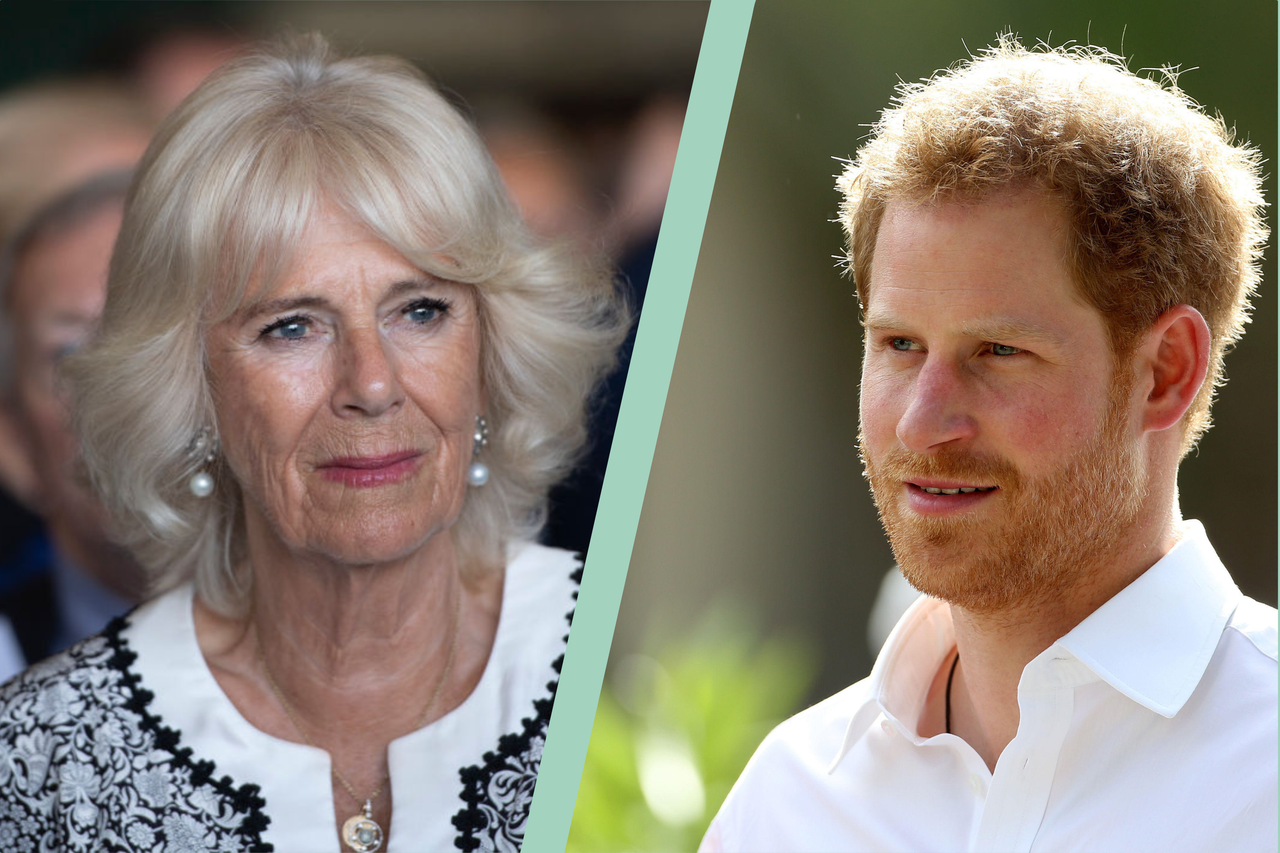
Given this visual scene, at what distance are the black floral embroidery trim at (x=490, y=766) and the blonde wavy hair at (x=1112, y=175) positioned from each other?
1.07 meters

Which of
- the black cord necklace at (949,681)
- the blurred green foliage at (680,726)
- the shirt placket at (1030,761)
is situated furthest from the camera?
the blurred green foliage at (680,726)

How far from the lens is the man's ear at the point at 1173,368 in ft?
5.91

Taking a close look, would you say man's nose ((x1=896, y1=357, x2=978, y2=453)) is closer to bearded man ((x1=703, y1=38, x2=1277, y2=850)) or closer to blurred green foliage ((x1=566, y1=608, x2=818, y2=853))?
bearded man ((x1=703, y1=38, x2=1277, y2=850))

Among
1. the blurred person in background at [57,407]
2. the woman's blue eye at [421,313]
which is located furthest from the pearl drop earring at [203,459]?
the woman's blue eye at [421,313]

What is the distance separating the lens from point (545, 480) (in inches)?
91.6

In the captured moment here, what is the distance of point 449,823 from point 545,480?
69 centimetres

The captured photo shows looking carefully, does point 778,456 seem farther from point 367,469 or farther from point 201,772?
point 201,772

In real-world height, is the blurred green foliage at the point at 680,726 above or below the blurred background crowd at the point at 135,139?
below

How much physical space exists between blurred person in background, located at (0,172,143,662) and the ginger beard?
153 centimetres

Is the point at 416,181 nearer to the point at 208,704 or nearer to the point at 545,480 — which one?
the point at 545,480

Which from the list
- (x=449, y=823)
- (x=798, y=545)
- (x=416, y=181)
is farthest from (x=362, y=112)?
(x=798, y=545)

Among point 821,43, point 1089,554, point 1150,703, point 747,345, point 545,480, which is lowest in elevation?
point 1150,703

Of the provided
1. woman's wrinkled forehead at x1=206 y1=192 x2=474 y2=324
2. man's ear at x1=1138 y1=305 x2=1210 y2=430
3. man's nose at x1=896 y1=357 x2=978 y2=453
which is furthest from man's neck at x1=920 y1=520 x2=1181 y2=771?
woman's wrinkled forehead at x1=206 y1=192 x2=474 y2=324

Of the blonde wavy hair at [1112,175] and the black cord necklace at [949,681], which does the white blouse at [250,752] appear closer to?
the black cord necklace at [949,681]
